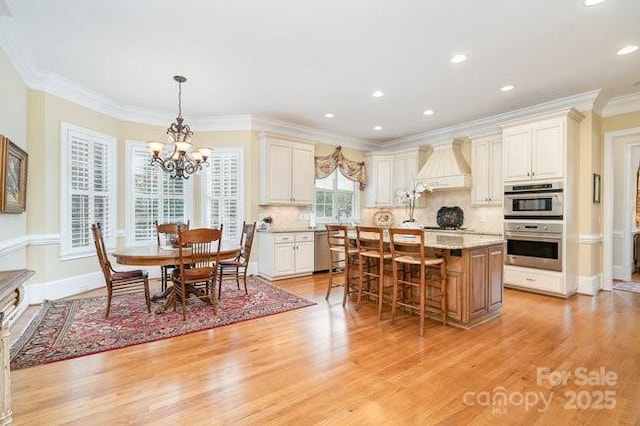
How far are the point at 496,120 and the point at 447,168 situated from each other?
1132 mm

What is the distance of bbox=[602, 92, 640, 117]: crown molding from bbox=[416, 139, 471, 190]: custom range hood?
2075 millimetres

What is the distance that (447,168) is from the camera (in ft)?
19.3

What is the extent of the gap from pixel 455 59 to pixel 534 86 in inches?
61.9

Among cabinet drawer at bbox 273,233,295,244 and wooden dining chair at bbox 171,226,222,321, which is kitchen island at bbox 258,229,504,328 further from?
cabinet drawer at bbox 273,233,295,244

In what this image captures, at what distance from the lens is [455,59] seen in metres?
3.46

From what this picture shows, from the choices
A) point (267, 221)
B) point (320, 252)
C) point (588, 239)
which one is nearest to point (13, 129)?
point (267, 221)

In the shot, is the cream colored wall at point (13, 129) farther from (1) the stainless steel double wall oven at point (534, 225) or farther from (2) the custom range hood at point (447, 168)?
(1) the stainless steel double wall oven at point (534, 225)

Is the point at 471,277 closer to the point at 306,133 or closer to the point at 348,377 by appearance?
the point at 348,377

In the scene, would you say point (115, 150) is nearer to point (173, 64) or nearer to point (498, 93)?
point (173, 64)

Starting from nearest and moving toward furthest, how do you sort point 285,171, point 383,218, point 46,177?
point 46,177 < point 285,171 < point 383,218

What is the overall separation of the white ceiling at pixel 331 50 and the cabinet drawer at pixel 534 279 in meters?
2.60

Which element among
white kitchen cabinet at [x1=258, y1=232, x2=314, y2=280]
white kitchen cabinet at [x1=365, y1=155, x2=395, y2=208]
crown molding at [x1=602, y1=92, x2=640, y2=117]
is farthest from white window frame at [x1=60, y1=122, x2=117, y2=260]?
crown molding at [x1=602, y1=92, x2=640, y2=117]

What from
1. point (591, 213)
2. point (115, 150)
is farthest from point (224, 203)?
point (591, 213)

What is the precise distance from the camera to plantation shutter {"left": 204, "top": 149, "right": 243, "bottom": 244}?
566 centimetres
